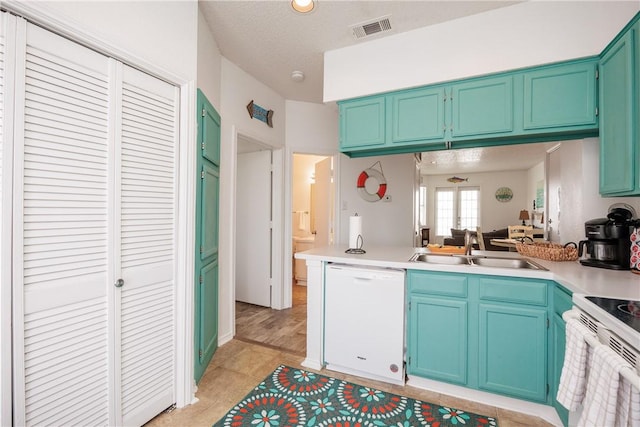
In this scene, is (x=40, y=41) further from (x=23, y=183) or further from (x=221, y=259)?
(x=221, y=259)

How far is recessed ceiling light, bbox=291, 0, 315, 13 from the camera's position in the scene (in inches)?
80.0

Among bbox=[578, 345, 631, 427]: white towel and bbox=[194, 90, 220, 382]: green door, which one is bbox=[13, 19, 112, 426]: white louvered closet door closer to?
bbox=[194, 90, 220, 382]: green door

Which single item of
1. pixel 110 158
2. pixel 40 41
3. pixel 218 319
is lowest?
pixel 218 319

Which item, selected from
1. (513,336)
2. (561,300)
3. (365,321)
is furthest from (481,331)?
(365,321)

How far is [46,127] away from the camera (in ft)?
4.20

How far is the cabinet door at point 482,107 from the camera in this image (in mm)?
2102

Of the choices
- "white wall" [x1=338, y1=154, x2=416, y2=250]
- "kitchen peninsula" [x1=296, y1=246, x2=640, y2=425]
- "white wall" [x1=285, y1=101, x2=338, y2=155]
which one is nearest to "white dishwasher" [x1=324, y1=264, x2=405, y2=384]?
"kitchen peninsula" [x1=296, y1=246, x2=640, y2=425]

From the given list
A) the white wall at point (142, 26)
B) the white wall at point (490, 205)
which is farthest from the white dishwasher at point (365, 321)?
the white wall at point (490, 205)

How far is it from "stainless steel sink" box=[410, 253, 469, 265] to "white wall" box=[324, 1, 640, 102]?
1.36 metres


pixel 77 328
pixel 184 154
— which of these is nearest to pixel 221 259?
pixel 184 154

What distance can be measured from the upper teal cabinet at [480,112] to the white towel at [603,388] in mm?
1569

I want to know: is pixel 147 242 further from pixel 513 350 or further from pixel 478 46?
pixel 478 46

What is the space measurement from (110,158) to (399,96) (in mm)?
2042

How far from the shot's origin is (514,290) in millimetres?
1825
